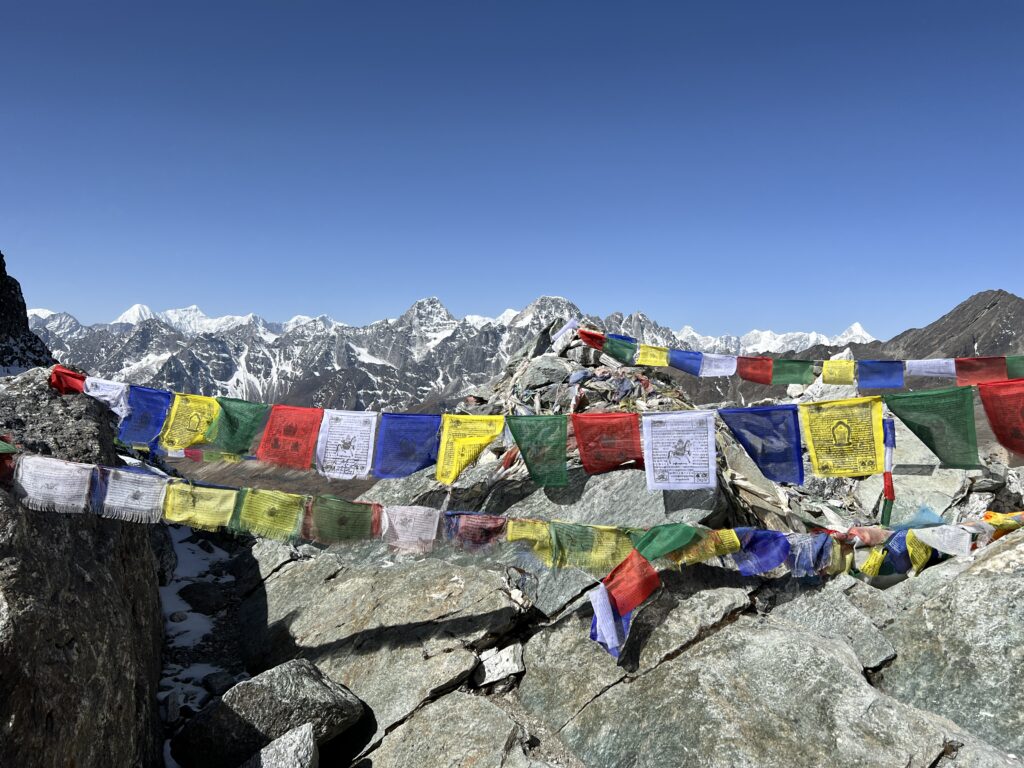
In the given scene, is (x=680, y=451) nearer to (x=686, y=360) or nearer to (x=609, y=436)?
(x=609, y=436)

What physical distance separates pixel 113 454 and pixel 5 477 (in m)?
2.92

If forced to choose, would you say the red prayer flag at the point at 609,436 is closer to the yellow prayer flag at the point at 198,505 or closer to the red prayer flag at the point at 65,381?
the yellow prayer flag at the point at 198,505

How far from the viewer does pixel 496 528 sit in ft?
37.9

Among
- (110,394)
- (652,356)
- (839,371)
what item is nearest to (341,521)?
(110,394)

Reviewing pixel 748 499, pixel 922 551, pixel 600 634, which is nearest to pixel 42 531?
pixel 600 634

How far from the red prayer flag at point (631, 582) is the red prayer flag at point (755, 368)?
7370 millimetres

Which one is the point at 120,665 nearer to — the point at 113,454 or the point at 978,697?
the point at 113,454

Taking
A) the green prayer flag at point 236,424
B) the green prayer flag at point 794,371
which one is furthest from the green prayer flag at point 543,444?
the green prayer flag at point 794,371

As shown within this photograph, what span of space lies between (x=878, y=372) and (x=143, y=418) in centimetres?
1737

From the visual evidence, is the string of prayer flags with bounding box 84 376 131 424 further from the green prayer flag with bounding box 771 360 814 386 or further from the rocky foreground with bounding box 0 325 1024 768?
the green prayer flag with bounding box 771 360 814 386

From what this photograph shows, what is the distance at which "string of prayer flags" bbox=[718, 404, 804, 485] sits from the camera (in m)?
11.9

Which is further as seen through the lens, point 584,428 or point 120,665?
point 584,428

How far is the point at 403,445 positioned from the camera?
41.4 ft

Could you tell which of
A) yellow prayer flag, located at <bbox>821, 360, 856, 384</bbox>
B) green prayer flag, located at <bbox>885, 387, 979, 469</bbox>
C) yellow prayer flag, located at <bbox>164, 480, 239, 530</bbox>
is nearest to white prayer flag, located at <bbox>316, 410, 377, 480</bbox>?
yellow prayer flag, located at <bbox>164, 480, 239, 530</bbox>
